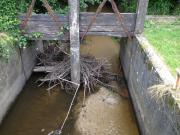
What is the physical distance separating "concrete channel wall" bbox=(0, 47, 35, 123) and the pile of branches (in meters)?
0.67

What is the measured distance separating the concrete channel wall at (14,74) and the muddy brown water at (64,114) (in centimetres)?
37

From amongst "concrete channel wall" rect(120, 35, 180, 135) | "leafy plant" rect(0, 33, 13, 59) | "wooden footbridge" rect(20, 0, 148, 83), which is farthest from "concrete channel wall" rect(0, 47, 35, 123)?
"concrete channel wall" rect(120, 35, 180, 135)

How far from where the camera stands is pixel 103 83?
10188 mm

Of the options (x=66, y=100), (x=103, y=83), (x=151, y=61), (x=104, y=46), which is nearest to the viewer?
(x=151, y=61)

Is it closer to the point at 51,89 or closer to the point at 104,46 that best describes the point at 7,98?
the point at 51,89

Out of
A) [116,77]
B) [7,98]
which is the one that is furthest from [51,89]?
[116,77]

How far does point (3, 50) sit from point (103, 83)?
14.1ft

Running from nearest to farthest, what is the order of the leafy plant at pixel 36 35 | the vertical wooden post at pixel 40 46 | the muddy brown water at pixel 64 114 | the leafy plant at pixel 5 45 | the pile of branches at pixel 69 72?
1. the leafy plant at pixel 5 45
2. the muddy brown water at pixel 64 114
3. the leafy plant at pixel 36 35
4. the pile of branches at pixel 69 72
5. the vertical wooden post at pixel 40 46

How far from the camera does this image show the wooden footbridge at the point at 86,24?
27.1 ft

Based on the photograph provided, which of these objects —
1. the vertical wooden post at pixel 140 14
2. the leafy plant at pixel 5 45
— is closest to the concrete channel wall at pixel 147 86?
the vertical wooden post at pixel 140 14

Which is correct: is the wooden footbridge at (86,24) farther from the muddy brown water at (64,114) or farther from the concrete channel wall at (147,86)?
the muddy brown water at (64,114)

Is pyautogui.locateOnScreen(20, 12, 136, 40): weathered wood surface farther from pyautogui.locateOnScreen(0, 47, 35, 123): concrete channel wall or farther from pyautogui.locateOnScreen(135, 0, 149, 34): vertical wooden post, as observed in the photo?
pyautogui.locateOnScreen(0, 47, 35, 123): concrete channel wall

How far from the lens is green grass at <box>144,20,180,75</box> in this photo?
24.4ft

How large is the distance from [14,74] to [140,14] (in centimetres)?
489
